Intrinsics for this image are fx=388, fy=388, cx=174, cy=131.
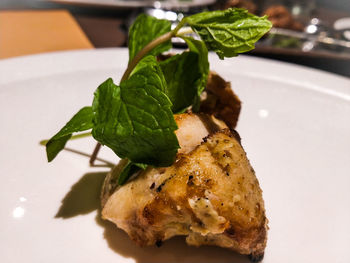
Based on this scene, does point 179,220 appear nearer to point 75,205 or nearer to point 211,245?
point 211,245

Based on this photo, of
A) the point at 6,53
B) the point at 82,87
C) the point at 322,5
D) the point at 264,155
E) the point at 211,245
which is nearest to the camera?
the point at 211,245

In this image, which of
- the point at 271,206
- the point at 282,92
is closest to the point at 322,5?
the point at 282,92

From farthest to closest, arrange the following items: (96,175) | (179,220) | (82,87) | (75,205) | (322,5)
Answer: (322,5) < (82,87) < (96,175) < (75,205) < (179,220)

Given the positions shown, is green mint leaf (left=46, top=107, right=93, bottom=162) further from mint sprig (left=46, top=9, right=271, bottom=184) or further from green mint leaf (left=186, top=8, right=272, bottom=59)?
green mint leaf (left=186, top=8, right=272, bottom=59)

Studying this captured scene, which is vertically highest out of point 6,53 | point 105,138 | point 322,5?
point 105,138

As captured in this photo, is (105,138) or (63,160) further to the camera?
(63,160)

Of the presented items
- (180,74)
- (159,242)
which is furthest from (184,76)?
(159,242)

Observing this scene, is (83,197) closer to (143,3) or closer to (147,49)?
(147,49)

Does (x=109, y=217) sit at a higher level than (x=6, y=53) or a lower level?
higher
